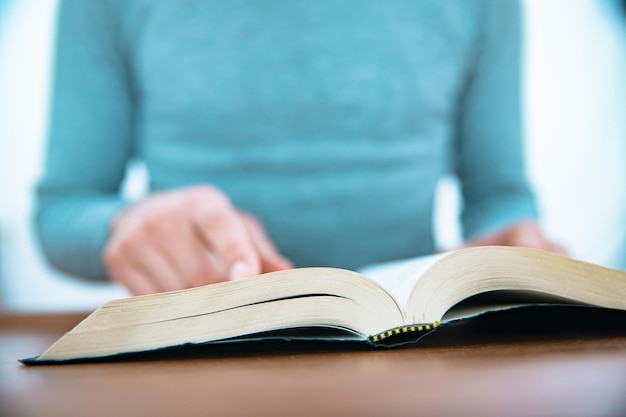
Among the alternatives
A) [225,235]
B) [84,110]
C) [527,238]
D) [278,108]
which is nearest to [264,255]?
[225,235]

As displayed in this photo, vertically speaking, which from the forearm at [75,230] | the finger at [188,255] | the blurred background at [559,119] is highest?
the blurred background at [559,119]

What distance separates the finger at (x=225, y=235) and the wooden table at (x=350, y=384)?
0.13 meters

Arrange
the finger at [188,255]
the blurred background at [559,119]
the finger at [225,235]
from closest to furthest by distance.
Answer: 1. the finger at [225,235]
2. the finger at [188,255]
3. the blurred background at [559,119]

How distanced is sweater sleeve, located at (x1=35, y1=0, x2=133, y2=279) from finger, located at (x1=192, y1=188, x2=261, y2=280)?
1.35ft

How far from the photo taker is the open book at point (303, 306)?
0.33 metres

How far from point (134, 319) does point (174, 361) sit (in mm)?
34

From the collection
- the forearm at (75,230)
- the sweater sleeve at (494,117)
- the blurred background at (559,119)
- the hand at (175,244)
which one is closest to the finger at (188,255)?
the hand at (175,244)

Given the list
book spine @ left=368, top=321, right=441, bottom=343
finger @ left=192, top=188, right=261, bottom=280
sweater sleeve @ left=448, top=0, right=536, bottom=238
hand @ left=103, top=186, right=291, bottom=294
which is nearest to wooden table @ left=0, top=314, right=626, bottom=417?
book spine @ left=368, top=321, right=441, bottom=343

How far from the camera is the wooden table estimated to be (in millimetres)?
229

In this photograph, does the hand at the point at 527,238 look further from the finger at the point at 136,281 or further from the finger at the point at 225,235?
the finger at the point at 136,281

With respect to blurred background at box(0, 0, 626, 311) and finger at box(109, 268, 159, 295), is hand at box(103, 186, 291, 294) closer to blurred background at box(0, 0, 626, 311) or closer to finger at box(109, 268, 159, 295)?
finger at box(109, 268, 159, 295)

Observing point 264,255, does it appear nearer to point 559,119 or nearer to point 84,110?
point 84,110

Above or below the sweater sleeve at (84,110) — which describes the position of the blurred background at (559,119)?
above

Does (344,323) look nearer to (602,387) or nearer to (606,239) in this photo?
(602,387)
